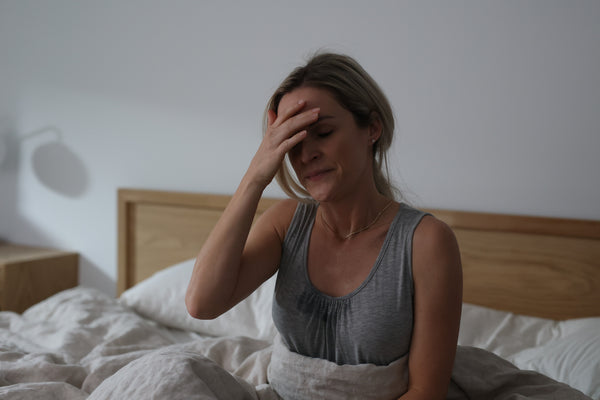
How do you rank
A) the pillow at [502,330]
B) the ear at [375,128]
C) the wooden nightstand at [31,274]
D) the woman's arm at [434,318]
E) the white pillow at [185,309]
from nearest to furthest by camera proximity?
the woman's arm at [434,318]
the ear at [375,128]
the pillow at [502,330]
the white pillow at [185,309]
the wooden nightstand at [31,274]

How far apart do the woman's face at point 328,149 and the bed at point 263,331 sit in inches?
13.4

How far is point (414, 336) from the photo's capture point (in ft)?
3.20

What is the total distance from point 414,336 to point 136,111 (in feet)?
6.41

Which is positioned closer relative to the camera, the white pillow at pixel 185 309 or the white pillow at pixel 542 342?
the white pillow at pixel 542 342

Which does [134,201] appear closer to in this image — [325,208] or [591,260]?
[325,208]

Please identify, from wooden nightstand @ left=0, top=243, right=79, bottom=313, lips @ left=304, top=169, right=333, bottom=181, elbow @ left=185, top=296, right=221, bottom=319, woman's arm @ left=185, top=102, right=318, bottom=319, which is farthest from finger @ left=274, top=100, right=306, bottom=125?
wooden nightstand @ left=0, top=243, right=79, bottom=313

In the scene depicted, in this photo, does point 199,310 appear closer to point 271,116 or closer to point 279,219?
point 279,219

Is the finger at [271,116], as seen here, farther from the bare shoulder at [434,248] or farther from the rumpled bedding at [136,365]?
the rumpled bedding at [136,365]

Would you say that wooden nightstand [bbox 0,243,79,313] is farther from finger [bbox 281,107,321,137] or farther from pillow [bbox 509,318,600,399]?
pillow [bbox 509,318,600,399]

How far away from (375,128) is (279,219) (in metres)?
0.28

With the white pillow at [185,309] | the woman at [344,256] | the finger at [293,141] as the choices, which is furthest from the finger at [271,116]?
the white pillow at [185,309]

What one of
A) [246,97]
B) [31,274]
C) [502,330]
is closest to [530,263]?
[502,330]

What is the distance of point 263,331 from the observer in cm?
171

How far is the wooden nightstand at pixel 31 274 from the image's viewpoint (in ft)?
7.62
